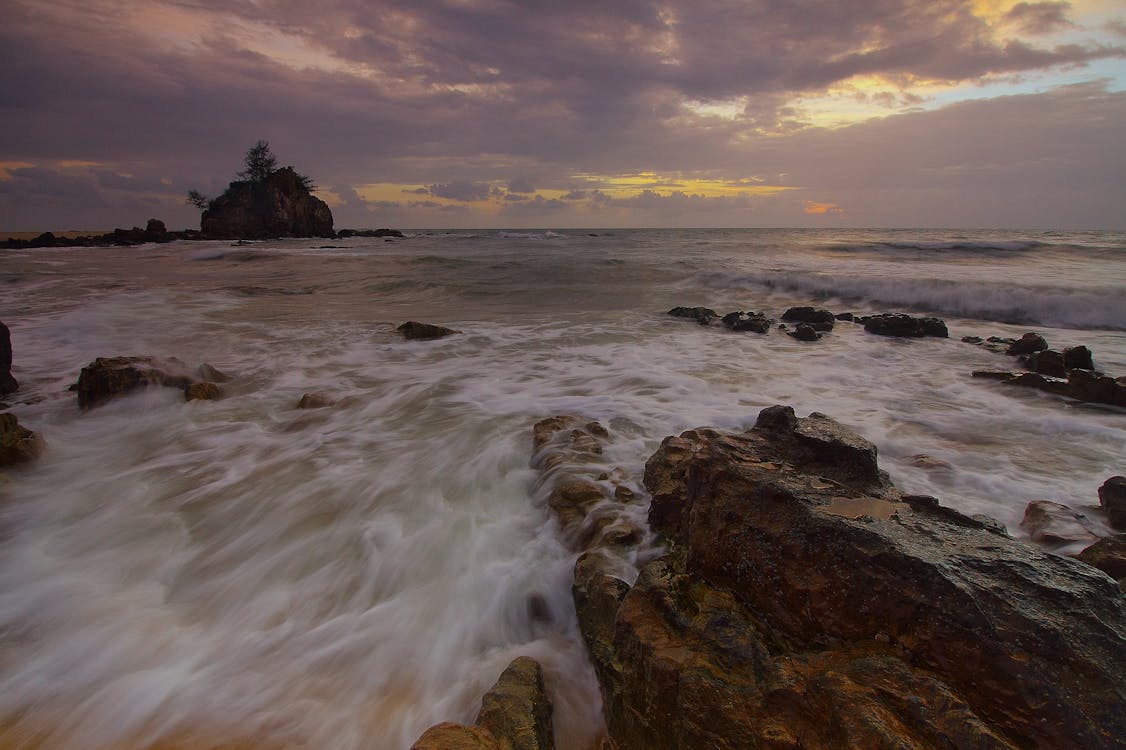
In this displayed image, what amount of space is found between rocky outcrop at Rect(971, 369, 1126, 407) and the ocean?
466 millimetres

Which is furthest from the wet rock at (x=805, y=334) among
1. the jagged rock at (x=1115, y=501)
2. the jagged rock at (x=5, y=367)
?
the jagged rock at (x=5, y=367)

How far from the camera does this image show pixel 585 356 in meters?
7.87

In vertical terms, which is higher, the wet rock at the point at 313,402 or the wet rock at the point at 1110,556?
the wet rock at the point at 1110,556

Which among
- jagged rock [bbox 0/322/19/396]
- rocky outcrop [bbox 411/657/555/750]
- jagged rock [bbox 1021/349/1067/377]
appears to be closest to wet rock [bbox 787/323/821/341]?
jagged rock [bbox 1021/349/1067/377]

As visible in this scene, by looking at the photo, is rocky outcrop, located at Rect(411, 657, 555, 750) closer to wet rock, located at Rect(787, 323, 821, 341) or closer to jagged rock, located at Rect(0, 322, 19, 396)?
jagged rock, located at Rect(0, 322, 19, 396)

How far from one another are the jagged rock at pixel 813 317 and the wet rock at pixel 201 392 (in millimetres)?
9623

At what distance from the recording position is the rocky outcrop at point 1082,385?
549cm

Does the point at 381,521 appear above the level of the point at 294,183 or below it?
below

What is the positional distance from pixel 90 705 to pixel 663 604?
101 inches

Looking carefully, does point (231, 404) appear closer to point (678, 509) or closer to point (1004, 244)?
point (678, 509)

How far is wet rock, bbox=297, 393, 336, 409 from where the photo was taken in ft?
18.6

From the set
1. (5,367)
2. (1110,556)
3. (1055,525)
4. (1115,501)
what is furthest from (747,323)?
(5,367)

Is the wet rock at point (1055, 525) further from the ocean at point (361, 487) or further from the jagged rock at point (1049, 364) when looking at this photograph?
the jagged rock at point (1049, 364)

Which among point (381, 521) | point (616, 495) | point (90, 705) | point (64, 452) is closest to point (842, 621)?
point (616, 495)
